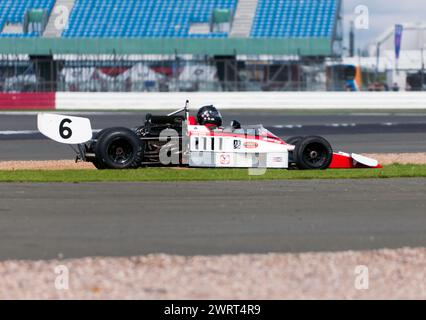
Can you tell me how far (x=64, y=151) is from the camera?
2138 centimetres

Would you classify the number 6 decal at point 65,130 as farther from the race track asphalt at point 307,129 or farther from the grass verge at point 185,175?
the race track asphalt at point 307,129

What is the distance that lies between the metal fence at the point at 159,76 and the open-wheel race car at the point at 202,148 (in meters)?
26.0

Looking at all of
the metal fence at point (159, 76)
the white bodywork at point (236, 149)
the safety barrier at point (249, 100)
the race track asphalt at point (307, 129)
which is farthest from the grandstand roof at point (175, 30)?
the white bodywork at point (236, 149)

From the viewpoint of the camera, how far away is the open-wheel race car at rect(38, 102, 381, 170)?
15.8 meters

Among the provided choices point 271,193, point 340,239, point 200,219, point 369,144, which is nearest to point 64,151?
point 369,144

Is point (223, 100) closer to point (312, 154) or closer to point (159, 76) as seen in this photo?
point (159, 76)

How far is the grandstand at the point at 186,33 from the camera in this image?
45281 millimetres

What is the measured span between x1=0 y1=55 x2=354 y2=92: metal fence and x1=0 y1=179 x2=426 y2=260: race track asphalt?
28.5m

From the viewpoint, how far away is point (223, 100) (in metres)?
40.9

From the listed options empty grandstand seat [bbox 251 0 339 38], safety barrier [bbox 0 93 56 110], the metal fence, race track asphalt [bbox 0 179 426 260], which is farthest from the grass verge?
empty grandstand seat [bbox 251 0 339 38]

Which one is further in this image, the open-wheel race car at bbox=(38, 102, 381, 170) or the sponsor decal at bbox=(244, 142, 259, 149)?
the sponsor decal at bbox=(244, 142, 259, 149)

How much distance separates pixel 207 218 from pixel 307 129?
1783 centimetres

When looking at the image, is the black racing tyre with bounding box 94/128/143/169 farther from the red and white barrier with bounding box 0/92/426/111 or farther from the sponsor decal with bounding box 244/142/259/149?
the red and white barrier with bounding box 0/92/426/111
